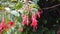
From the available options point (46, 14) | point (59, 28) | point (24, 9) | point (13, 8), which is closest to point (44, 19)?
point (46, 14)

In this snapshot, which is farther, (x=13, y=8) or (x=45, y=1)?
(x=45, y=1)

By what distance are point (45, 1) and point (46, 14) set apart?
0.19 metres

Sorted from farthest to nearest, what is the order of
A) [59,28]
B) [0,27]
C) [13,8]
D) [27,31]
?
[59,28], [27,31], [13,8], [0,27]

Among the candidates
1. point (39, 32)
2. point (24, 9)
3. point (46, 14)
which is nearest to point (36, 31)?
point (39, 32)

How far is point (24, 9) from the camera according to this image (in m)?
1.52

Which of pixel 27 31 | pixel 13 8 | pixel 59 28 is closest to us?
pixel 13 8

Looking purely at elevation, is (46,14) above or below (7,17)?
below

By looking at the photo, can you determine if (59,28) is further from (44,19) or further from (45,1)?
(45,1)

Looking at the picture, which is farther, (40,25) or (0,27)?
(40,25)

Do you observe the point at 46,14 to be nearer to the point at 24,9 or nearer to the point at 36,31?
the point at 36,31

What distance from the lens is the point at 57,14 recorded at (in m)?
3.02

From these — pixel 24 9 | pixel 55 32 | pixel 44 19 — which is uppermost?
pixel 24 9

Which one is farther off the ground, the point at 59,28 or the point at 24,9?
the point at 24,9

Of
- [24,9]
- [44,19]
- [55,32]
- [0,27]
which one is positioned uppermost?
[24,9]
